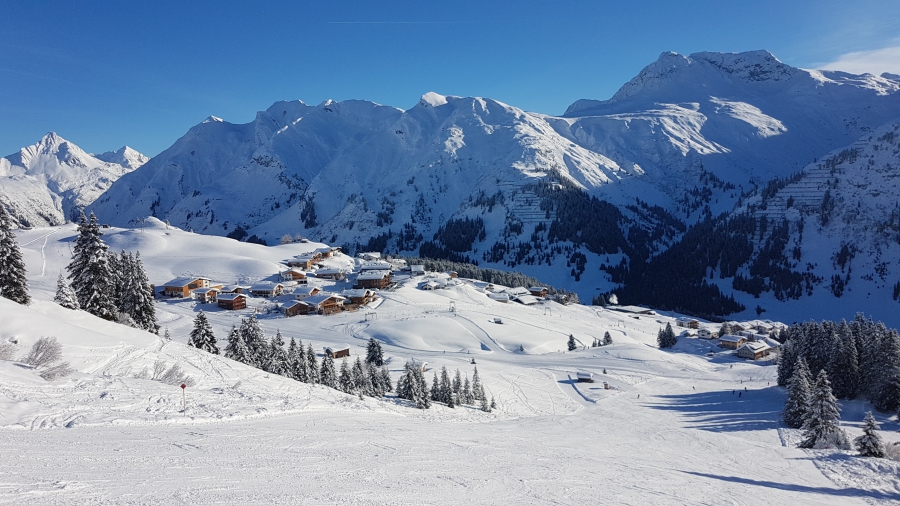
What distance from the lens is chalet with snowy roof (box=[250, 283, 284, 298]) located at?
84.4 m

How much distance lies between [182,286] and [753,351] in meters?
94.7

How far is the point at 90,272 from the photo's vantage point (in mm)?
37531

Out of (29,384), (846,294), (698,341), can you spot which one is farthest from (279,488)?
(846,294)

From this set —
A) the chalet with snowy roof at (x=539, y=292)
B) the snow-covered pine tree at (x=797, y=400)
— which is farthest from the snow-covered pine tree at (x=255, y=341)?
the chalet with snowy roof at (x=539, y=292)

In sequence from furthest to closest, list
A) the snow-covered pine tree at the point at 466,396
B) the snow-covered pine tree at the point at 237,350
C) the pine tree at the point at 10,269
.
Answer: the snow-covered pine tree at the point at 466,396 → the snow-covered pine tree at the point at 237,350 → the pine tree at the point at 10,269

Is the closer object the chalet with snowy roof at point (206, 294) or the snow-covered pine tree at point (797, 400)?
the snow-covered pine tree at point (797, 400)

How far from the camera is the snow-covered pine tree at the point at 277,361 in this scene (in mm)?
38719

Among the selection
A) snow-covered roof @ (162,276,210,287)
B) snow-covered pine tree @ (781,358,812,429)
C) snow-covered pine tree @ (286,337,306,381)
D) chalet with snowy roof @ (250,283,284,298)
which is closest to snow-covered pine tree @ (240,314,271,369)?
snow-covered pine tree @ (286,337,306,381)

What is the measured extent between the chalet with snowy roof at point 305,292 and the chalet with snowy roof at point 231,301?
912cm

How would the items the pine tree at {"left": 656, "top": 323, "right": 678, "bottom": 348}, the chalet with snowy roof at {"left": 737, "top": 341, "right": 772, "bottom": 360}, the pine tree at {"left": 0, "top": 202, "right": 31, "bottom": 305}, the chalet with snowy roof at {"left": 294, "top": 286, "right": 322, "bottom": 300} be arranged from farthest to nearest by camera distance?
1. the chalet with snowy roof at {"left": 294, "top": 286, "right": 322, "bottom": 300}
2. the pine tree at {"left": 656, "top": 323, "right": 678, "bottom": 348}
3. the chalet with snowy roof at {"left": 737, "top": 341, "right": 772, "bottom": 360}
4. the pine tree at {"left": 0, "top": 202, "right": 31, "bottom": 305}

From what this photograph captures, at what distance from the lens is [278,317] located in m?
75.3

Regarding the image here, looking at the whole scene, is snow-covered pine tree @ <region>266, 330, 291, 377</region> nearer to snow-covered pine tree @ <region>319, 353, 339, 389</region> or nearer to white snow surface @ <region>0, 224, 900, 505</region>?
snow-covered pine tree @ <region>319, 353, 339, 389</region>

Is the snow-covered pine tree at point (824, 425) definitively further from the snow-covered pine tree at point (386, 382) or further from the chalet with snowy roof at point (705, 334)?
the chalet with snowy roof at point (705, 334)

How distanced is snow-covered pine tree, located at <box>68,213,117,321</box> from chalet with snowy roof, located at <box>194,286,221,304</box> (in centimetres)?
4359
